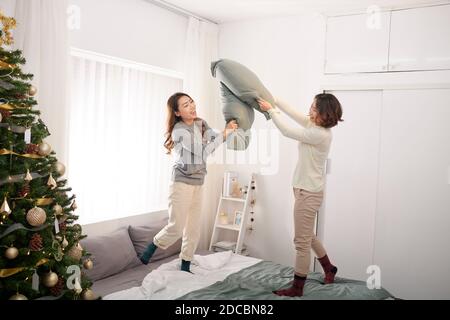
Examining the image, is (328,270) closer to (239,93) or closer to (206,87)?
(239,93)

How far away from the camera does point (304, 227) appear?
9.09 feet

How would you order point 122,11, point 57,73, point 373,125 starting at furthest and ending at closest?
point 373,125 < point 122,11 < point 57,73

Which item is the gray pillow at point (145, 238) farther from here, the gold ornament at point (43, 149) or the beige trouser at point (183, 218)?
the gold ornament at point (43, 149)

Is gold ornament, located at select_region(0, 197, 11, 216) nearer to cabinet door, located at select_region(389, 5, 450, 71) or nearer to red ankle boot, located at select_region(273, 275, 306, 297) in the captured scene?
red ankle boot, located at select_region(273, 275, 306, 297)

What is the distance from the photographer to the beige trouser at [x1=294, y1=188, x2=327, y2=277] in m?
2.75

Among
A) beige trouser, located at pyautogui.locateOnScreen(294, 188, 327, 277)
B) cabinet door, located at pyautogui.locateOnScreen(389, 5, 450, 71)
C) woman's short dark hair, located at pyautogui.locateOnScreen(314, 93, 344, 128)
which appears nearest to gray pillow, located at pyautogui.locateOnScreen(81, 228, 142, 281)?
beige trouser, located at pyautogui.locateOnScreen(294, 188, 327, 277)

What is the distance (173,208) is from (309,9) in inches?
83.5

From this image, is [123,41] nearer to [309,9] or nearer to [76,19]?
[76,19]

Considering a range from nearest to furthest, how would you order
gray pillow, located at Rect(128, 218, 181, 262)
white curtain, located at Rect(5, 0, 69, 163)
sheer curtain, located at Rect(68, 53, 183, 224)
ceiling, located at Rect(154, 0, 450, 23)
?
white curtain, located at Rect(5, 0, 69, 163) → sheer curtain, located at Rect(68, 53, 183, 224) → gray pillow, located at Rect(128, 218, 181, 262) → ceiling, located at Rect(154, 0, 450, 23)

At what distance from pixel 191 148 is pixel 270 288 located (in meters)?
1.07

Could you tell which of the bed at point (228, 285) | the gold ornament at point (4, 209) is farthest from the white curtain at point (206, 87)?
the gold ornament at point (4, 209)

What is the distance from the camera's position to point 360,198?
380cm

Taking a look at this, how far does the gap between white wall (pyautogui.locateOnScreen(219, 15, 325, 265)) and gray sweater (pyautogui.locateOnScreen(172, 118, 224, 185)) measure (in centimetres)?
129
